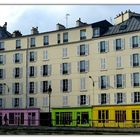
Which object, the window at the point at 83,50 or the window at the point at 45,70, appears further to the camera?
the window at the point at 45,70

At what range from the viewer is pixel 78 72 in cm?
3603

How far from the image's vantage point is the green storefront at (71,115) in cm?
3451

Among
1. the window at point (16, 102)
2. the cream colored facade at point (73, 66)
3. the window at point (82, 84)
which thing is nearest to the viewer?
the cream colored facade at point (73, 66)

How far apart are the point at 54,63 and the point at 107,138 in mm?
18674

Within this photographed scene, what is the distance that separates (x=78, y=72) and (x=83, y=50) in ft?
5.86

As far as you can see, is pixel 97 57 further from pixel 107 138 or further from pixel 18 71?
pixel 107 138

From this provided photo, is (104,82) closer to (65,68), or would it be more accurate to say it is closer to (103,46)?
(103,46)

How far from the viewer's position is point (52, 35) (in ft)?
123

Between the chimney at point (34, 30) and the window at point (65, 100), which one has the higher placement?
the chimney at point (34, 30)

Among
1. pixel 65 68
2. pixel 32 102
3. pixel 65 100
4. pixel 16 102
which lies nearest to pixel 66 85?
pixel 65 100

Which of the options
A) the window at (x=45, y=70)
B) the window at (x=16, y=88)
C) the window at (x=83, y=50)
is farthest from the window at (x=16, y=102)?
the window at (x=83, y=50)

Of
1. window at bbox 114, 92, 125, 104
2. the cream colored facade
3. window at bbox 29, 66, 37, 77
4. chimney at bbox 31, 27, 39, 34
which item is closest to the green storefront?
the cream colored facade

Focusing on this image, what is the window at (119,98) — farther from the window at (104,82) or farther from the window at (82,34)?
the window at (82,34)

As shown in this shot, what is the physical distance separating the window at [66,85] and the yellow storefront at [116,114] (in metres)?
2.89
